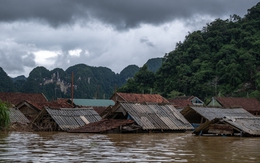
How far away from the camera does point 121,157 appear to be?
505 inches

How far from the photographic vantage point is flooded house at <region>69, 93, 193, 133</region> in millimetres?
28938

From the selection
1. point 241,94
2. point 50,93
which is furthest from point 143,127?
point 50,93

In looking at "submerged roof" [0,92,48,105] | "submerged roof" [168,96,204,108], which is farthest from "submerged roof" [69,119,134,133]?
"submerged roof" [168,96,204,108]

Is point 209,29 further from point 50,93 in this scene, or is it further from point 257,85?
point 50,93

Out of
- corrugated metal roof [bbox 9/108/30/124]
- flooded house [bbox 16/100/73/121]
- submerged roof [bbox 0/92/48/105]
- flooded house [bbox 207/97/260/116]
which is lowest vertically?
corrugated metal roof [bbox 9/108/30/124]

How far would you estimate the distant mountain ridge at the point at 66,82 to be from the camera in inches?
4064

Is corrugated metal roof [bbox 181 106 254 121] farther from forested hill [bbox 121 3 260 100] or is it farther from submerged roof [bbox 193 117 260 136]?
forested hill [bbox 121 3 260 100]

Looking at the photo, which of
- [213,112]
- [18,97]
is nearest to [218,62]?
[18,97]

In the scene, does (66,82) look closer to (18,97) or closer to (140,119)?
(18,97)

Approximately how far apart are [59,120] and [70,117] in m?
1.12

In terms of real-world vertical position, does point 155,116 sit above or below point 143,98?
below

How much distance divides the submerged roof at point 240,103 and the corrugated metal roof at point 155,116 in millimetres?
22167

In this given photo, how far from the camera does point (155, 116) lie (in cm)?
3133

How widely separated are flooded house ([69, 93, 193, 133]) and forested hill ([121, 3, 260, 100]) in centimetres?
3626
